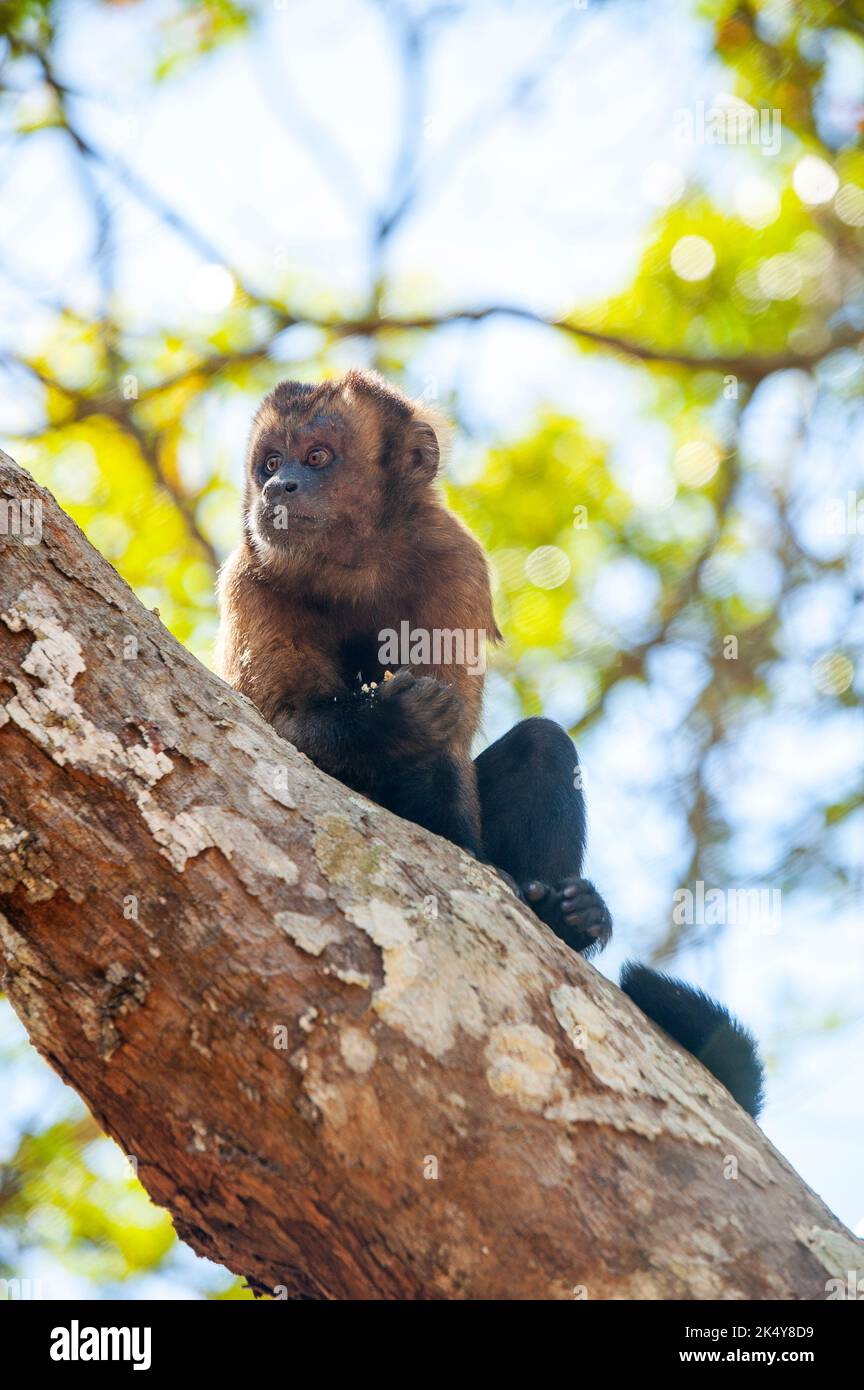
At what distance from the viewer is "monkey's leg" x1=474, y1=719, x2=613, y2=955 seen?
727 centimetres

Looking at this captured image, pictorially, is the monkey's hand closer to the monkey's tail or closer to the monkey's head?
the monkey's head

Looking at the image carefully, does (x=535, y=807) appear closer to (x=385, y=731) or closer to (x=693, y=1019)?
(x=385, y=731)

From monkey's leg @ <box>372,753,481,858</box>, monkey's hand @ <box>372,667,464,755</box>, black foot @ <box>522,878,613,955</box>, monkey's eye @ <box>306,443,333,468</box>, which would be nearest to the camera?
black foot @ <box>522,878,613,955</box>

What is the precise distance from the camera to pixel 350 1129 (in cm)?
418

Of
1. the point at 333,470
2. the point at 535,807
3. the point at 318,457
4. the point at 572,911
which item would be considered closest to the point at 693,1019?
the point at 572,911

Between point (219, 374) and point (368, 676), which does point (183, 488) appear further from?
point (368, 676)

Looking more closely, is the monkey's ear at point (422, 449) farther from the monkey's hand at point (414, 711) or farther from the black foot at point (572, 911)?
the black foot at point (572, 911)

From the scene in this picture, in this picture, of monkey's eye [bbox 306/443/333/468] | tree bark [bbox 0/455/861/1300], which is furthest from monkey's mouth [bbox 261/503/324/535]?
tree bark [bbox 0/455/861/1300]

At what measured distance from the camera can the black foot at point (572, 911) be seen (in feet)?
22.0

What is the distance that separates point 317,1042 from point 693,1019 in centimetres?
207

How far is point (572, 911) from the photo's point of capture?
6.72m

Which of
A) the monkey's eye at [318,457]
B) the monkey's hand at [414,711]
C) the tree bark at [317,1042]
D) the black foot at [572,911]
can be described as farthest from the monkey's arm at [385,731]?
the tree bark at [317,1042]
